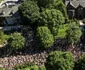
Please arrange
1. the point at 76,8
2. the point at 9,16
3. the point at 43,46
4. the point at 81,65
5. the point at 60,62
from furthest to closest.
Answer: the point at 9,16, the point at 76,8, the point at 43,46, the point at 60,62, the point at 81,65

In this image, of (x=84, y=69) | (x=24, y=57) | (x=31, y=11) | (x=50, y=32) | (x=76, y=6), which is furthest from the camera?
(x=76, y=6)

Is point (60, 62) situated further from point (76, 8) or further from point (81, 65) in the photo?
point (76, 8)

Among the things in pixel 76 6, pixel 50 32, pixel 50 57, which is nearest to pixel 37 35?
pixel 50 32

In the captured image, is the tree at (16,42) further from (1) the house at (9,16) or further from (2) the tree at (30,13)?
(1) the house at (9,16)

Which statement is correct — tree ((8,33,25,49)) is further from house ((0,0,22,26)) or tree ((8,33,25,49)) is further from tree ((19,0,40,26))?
house ((0,0,22,26))

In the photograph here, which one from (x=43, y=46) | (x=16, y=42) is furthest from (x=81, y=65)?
(x=16, y=42)

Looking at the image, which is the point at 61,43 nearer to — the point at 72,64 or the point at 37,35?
the point at 37,35
